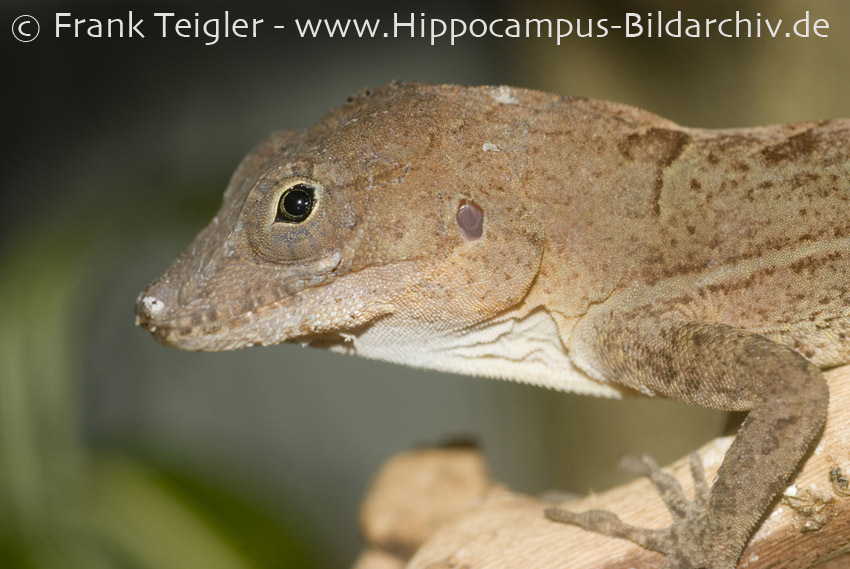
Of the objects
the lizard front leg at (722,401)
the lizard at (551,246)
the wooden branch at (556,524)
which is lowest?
the wooden branch at (556,524)

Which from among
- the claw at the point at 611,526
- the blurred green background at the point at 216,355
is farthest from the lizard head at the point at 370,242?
the blurred green background at the point at 216,355

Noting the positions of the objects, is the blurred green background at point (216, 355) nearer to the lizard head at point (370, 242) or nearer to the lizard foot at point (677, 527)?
the lizard foot at point (677, 527)

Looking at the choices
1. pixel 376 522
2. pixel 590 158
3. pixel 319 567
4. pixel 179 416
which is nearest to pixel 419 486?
pixel 376 522

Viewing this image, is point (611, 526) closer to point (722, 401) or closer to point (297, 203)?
point (722, 401)

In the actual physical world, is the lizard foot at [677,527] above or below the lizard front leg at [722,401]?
below

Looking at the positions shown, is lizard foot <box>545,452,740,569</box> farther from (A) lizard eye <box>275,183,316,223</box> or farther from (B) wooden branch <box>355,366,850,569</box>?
(A) lizard eye <box>275,183,316,223</box>

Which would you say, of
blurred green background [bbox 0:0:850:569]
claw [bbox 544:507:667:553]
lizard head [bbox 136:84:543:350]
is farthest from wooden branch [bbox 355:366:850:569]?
lizard head [bbox 136:84:543:350]
